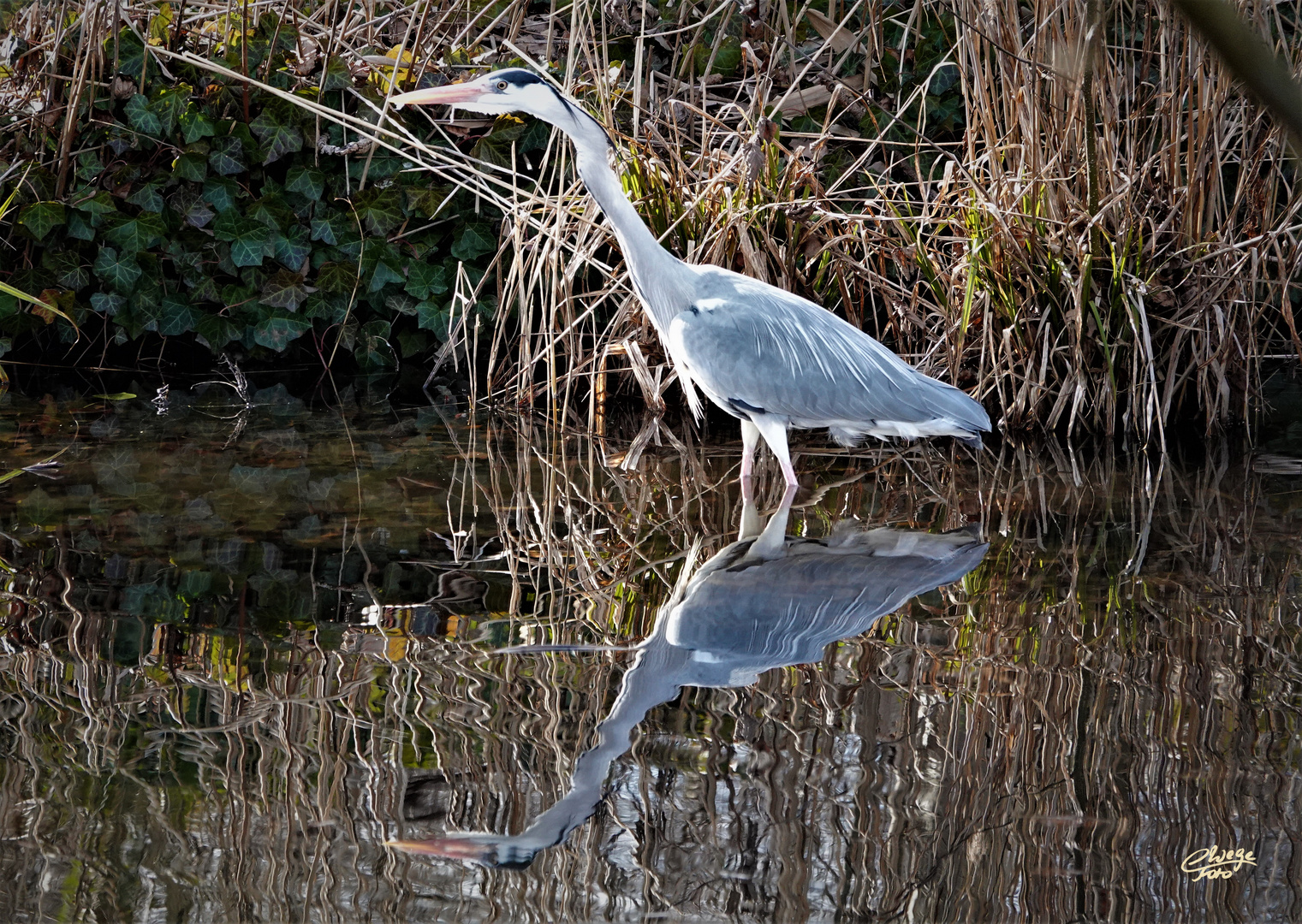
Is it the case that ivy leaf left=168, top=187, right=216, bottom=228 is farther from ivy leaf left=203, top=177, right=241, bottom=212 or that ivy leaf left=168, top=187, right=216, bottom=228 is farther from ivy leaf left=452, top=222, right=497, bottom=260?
ivy leaf left=452, top=222, right=497, bottom=260

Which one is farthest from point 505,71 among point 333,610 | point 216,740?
point 216,740

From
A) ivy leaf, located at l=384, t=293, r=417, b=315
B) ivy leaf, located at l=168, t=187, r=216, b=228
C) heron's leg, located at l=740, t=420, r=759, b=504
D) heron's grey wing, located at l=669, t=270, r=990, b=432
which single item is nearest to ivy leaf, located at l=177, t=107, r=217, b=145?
ivy leaf, located at l=168, t=187, r=216, b=228

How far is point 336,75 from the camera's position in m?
5.91

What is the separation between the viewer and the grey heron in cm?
415

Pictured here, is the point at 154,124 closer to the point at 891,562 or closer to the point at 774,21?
the point at 774,21

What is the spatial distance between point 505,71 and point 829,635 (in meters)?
2.26

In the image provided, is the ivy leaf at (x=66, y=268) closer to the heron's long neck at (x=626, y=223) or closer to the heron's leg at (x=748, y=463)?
the heron's long neck at (x=626, y=223)

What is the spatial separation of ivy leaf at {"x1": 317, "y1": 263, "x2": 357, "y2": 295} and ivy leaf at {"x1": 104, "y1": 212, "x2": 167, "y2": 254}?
2.38ft

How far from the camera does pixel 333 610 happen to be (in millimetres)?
3023

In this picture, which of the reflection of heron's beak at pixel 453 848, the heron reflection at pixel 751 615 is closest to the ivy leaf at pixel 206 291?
the heron reflection at pixel 751 615

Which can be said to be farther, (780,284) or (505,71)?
(780,284)

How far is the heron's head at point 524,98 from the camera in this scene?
13.5ft

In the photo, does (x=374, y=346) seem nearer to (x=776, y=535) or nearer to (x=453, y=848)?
(x=776, y=535)
